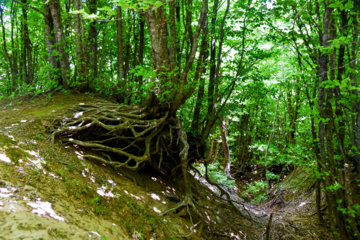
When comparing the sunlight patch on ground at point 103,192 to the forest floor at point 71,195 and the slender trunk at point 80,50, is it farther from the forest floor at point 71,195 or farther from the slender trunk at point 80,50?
the slender trunk at point 80,50

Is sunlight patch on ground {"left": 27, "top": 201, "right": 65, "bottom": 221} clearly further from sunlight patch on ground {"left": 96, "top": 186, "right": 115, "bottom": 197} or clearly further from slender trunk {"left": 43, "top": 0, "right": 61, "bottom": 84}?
slender trunk {"left": 43, "top": 0, "right": 61, "bottom": 84}

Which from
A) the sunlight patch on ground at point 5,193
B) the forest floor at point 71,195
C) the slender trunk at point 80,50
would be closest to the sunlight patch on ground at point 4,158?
the forest floor at point 71,195

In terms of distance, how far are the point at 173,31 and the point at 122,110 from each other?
240 centimetres

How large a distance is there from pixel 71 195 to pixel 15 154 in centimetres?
112

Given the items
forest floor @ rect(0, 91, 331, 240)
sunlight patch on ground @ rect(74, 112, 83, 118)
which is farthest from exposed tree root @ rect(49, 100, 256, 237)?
forest floor @ rect(0, 91, 331, 240)

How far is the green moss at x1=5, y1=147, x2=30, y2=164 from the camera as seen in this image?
3.29 m

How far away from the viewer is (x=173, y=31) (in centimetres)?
562

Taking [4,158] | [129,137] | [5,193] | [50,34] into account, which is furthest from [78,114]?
[50,34]

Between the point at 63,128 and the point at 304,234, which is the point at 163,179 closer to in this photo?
the point at 63,128

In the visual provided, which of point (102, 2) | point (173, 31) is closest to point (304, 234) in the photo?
point (173, 31)

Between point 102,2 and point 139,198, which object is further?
point 102,2

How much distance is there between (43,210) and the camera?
8.05 ft

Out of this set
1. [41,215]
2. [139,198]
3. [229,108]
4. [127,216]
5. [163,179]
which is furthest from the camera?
[229,108]

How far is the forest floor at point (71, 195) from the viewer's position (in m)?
2.33
